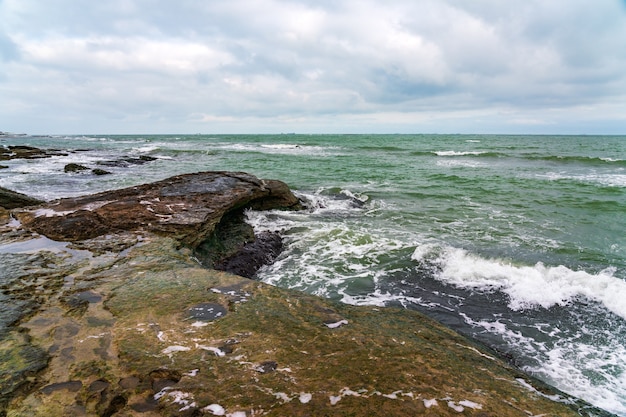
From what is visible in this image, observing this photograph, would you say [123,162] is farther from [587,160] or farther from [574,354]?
[587,160]

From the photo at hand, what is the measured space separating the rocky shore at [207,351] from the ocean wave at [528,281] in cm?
341

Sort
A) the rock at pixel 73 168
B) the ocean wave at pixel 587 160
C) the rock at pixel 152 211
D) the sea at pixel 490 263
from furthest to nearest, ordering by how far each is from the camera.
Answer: the ocean wave at pixel 587 160 → the rock at pixel 73 168 → the rock at pixel 152 211 → the sea at pixel 490 263

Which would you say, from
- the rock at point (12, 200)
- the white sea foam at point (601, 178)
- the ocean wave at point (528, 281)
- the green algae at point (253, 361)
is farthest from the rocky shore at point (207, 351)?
the white sea foam at point (601, 178)

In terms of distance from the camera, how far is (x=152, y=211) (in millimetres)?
8430

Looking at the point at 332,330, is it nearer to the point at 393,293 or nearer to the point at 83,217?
the point at 393,293

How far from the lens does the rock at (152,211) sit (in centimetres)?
741

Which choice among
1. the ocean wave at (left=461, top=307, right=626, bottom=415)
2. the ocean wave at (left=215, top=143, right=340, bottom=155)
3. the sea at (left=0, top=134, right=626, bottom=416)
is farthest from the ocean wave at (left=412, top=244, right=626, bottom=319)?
the ocean wave at (left=215, top=143, right=340, bottom=155)

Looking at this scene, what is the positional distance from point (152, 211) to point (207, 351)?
230 inches

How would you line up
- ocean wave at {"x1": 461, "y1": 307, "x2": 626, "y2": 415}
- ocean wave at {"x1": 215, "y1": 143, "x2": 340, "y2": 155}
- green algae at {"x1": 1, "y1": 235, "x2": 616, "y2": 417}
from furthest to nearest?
ocean wave at {"x1": 215, "y1": 143, "x2": 340, "y2": 155} < ocean wave at {"x1": 461, "y1": 307, "x2": 626, "y2": 415} < green algae at {"x1": 1, "y1": 235, "x2": 616, "y2": 417}

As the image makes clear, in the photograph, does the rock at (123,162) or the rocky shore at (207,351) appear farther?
the rock at (123,162)

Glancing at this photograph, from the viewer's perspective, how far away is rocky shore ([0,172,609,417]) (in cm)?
286

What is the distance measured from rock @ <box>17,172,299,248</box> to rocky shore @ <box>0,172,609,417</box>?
99 centimetres

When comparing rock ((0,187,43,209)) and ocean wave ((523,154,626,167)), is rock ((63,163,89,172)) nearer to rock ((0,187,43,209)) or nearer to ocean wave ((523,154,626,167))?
rock ((0,187,43,209))

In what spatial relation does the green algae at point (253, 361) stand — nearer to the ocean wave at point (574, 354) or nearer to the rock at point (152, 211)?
the ocean wave at point (574, 354)
